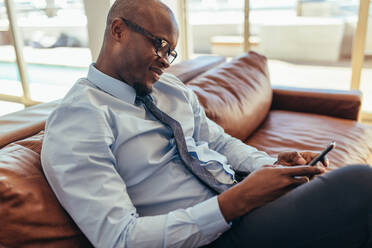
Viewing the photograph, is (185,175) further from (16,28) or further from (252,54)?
(16,28)

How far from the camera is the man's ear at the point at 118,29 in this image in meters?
0.97

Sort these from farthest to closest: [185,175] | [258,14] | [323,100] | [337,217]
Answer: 1. [258,14]
2. [323,100]
3. [185,175]
4. [337,217]

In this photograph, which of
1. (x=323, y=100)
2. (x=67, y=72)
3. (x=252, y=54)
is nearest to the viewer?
(x=323, y=100)

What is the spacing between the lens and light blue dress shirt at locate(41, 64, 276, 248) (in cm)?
78

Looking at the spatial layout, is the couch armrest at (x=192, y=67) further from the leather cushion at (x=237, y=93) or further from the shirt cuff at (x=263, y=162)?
the shirt cuff at (x=263, y=162)

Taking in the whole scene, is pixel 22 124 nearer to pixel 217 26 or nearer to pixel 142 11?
pixel 142 11

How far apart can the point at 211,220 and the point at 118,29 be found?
62 centimetres

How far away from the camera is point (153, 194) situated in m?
0.95

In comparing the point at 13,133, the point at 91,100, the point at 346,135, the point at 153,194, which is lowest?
the point at 346,135

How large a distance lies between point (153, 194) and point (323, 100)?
166cm

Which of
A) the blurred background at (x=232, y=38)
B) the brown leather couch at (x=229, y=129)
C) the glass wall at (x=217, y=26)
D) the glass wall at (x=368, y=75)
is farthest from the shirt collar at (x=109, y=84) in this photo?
the glass wall at (x=368, y=75)

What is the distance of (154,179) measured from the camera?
3.20ft

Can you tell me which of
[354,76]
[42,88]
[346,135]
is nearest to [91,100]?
[346,135]

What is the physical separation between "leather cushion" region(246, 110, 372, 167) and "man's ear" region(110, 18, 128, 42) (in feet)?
3.31
